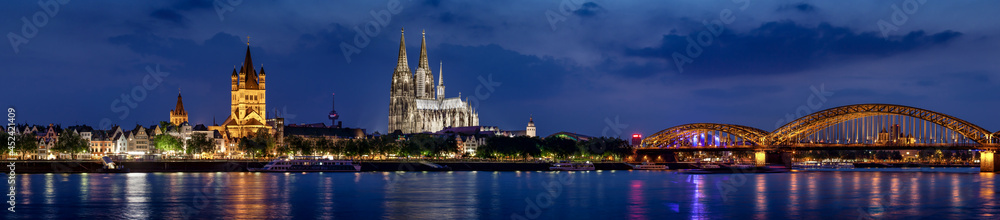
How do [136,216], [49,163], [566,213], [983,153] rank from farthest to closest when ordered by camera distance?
[983,153], [49,163], [566,213], [136,216]

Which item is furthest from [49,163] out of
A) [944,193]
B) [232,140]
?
[944,193]

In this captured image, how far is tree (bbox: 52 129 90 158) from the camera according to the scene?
142m

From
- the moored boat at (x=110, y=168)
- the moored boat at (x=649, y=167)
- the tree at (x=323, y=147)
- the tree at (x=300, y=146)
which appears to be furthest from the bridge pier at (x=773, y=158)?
the moored boat at (x=110, y=168)

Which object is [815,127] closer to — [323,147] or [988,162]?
[988,162]

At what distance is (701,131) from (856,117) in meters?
35.1

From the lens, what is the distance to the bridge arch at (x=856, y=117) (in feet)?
445

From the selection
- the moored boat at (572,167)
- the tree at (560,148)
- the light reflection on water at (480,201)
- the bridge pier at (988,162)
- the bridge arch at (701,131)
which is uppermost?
the bridge arch at (701,131)

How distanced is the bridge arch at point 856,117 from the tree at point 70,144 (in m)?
106

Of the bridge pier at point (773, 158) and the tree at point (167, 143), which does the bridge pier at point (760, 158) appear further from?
the tree at point (167, 143)

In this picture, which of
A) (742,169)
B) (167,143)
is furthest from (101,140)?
(742,169)

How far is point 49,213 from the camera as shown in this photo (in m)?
56.4

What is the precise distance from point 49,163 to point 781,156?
111800 mm

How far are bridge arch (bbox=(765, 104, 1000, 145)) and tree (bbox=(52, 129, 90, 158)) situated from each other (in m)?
106

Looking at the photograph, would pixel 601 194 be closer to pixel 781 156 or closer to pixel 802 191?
pixel 802 191
